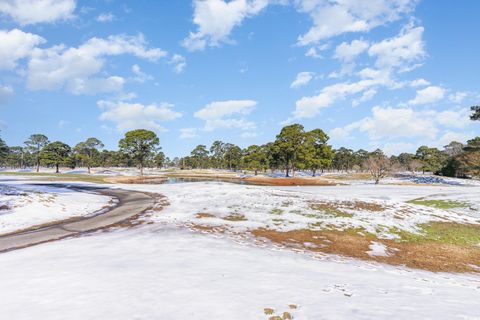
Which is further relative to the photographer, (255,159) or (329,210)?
(255,159)

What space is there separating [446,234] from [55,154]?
112944 millimetres

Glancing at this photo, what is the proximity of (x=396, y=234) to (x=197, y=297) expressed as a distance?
15067 mm

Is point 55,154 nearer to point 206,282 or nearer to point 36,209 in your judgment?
point 36,209

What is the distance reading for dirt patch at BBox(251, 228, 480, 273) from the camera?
42.6 ft

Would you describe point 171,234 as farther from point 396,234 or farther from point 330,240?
point 396,234

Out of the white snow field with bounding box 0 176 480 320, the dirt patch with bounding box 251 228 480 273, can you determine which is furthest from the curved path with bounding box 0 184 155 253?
the dirt patch with bounding box 251 228 480 273

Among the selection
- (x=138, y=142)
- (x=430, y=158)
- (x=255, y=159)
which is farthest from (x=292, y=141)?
(x=430, y=158)

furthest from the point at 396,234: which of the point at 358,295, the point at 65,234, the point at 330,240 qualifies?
the point at 65,234

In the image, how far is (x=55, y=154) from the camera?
323 ft

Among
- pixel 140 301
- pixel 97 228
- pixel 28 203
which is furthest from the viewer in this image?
pixel 28 203

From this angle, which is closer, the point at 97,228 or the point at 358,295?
the point at 358,295

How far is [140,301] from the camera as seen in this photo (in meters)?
7.04

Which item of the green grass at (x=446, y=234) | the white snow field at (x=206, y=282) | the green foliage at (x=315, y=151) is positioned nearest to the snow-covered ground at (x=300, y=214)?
the green grass at (x=446, y=234)

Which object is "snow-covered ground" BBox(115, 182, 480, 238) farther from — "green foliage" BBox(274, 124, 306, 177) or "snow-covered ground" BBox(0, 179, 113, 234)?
"green foliage" BBox(274, 124, 306, 177)
